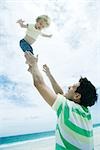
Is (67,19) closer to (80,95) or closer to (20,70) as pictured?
(20,70)

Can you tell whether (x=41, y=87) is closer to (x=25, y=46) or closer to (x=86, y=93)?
(x=86, y=93)

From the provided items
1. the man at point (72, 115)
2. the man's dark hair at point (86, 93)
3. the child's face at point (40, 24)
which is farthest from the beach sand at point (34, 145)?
the child's face at point (40, 24)

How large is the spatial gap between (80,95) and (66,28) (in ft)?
1.64

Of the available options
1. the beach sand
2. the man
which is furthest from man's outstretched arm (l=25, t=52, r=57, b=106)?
the beach sand

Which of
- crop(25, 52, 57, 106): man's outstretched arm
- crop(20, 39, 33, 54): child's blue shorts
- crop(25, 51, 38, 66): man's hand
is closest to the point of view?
crop(25, 52, 57, 106): man's outstretched arm

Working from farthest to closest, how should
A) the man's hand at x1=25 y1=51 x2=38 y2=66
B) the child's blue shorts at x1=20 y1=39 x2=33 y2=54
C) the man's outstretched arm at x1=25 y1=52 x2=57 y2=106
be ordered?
the child's blue shorts at x1=20 y1=39 x2=33 y2=54, the man's hand at x1=25 y1=51 x2=38 y2=66, the man's outstretched arm at x1=25 y1=52 x2=57 y2=106

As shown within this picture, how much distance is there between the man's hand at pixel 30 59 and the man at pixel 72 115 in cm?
5

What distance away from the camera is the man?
58.9 inches

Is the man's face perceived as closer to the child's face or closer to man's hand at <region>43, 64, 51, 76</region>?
man's hand at <region>43, 64, 51, 76</region>

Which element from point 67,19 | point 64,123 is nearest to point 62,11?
point 67,19

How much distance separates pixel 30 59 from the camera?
1660 mm

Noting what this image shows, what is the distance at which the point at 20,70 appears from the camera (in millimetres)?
1743

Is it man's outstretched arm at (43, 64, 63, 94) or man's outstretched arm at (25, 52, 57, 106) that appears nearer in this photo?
man's outstretched arm at (25, 52, 57, 106)

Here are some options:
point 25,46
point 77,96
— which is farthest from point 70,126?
point 25,46
